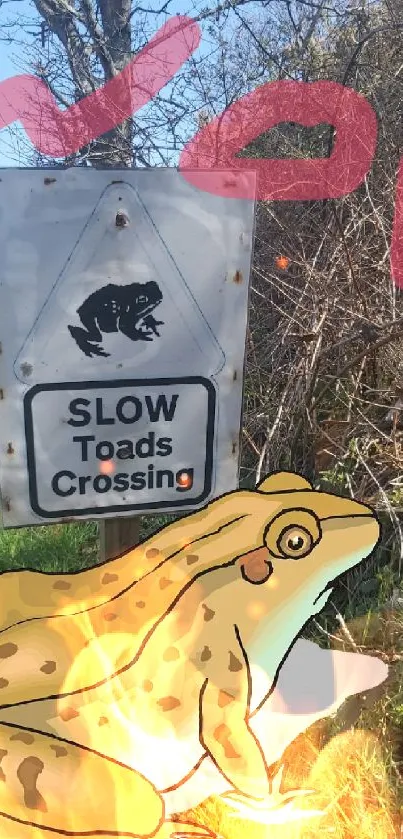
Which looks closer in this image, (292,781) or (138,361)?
(138,361)

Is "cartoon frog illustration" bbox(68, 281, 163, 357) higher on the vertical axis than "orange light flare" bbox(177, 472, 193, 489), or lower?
higher

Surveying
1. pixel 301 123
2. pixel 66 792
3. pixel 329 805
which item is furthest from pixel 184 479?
pixel 301 123

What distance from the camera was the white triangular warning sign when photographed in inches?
41.8

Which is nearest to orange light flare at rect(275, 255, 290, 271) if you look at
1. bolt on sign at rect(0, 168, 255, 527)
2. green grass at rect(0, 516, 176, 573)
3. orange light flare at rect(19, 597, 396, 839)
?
green grass at rect(0, 516, 176, 573)

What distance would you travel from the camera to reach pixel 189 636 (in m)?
1.22

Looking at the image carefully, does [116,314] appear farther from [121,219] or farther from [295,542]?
[295,542]

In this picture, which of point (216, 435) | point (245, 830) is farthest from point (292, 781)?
point (216, 435)

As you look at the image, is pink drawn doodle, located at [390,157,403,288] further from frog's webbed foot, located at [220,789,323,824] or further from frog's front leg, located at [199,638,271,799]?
frog's webbed foot, located at [220,789,323,824]

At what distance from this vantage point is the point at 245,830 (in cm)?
129

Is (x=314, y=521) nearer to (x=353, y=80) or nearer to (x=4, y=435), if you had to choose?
(x=4, y=435)

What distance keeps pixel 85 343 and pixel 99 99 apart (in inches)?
101

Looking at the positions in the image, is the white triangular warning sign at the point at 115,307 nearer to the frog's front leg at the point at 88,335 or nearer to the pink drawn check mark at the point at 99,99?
the frog's front leg at the point at 88,335

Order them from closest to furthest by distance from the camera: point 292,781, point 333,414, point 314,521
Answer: point 314,521, point 292,781, point 333,414

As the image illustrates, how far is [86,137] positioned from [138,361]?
2.50m
